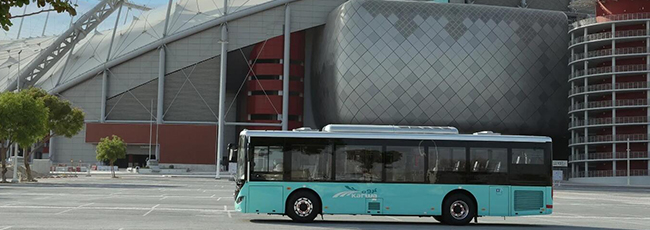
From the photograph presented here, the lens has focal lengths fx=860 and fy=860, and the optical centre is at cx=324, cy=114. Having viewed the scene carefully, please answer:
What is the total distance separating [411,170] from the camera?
2591 cm

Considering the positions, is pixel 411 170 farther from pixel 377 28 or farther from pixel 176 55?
pixel 176 55

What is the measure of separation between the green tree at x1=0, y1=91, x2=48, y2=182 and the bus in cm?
3943

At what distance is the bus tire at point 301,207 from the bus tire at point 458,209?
3935 mm

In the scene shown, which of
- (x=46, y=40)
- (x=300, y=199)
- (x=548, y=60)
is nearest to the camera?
(x=300, y=199)

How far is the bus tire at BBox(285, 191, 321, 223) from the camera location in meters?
25.5

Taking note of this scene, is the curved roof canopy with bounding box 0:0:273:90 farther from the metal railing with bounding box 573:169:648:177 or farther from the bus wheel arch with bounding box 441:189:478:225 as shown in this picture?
the bus wheel arch with bounding box 441:189:478:225

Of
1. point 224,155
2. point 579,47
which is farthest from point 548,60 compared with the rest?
point 224,155

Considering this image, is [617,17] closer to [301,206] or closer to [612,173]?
[612,173]

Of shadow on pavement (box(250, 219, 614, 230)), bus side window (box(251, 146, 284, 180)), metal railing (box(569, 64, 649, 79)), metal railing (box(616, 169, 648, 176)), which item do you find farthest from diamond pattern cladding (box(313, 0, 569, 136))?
bus side window (box(251, 146, 284, 180))

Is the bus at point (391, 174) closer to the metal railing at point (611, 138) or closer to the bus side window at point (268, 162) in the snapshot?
the bus side window at point (268, 162)

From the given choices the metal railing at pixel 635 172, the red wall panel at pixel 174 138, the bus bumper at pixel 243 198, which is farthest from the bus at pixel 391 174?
the red wall panel at pixel 174 138

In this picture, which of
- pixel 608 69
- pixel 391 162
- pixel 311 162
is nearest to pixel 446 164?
pixel 391 162

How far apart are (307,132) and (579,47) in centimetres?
8601

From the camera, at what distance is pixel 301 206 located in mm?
25547
